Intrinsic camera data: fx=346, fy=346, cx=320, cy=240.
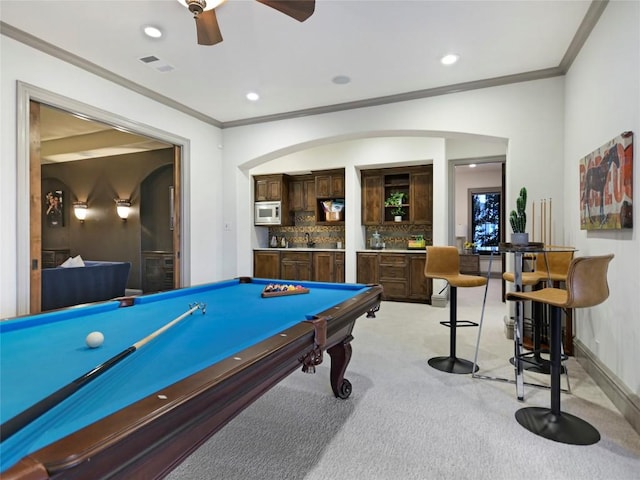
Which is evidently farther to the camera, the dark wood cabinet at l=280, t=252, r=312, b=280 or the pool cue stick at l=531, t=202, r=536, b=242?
the dark wood cabinet at l=280, t=252, r=312, b=280

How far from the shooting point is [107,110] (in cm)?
371

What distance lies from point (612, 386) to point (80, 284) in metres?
5.15

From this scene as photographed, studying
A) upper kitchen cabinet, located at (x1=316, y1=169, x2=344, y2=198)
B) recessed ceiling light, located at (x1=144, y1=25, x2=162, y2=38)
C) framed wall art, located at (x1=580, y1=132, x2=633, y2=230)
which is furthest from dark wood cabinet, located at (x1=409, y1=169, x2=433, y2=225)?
recessed ceiling light, located at (x1=144, y1=25, x2=162, y2=38)

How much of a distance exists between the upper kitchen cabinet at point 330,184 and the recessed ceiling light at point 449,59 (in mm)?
3027

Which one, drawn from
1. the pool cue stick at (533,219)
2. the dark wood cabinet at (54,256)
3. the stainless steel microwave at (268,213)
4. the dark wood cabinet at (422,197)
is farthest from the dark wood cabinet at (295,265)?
the dark wood cabinet at (54,256)

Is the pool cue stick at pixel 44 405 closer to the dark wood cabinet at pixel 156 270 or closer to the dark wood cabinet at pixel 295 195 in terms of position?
the dark wood cabinet at pixel 295 195

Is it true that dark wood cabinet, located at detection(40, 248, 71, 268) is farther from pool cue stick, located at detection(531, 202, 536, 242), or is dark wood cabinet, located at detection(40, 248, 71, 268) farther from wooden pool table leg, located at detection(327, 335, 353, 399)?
pool cue stick, located at detection(531, 202, 536, 242)

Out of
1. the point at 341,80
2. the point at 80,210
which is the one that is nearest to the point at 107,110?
the point at 341,80

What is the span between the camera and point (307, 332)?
1422 millimetres

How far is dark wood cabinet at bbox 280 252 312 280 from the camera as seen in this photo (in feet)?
20.7

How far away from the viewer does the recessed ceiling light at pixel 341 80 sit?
3756mm

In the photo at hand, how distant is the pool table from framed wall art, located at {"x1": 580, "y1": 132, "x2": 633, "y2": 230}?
171cm

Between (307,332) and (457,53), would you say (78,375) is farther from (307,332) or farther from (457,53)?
(457,53)

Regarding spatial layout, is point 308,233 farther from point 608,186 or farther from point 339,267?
point 608,186
